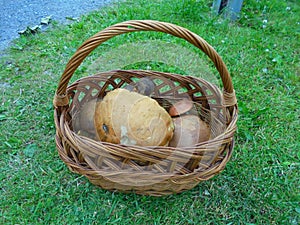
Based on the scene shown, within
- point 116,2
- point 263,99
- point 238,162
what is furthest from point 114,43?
point 238,162

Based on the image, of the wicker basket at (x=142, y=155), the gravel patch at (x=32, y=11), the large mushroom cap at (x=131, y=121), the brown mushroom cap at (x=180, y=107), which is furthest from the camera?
the gravel patch at (x=32, y=11)

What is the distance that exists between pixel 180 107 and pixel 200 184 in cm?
32

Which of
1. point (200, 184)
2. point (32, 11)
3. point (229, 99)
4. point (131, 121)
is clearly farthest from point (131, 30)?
point (32, 11)

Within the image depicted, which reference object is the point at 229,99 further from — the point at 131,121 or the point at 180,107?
the point at 131,121

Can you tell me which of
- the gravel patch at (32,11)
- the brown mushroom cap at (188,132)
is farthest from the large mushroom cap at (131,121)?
the gravel patch at (32,11)

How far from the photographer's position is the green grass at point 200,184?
3.53ft

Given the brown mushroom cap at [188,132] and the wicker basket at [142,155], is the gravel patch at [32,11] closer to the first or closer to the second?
the wicker basket at [142,155]

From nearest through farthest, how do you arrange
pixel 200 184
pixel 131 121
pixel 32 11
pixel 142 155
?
pixel 142 155, pixel 131 121, pixel 200 184, pixel 32 11

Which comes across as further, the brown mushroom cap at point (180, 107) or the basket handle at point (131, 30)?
the brown mushroom cap at point (180, 107)

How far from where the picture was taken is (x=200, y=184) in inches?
46.0

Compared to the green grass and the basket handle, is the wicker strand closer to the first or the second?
the basket handle

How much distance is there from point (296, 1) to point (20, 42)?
2.59m

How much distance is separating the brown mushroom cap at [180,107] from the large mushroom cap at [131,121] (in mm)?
127

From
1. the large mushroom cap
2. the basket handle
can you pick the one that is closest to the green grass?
the large mushroom cap
